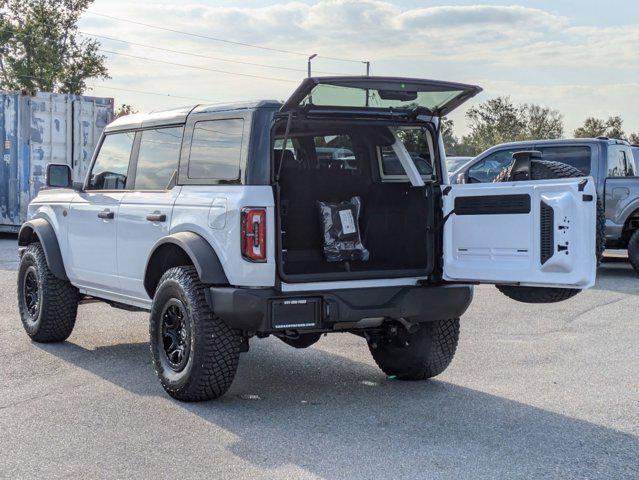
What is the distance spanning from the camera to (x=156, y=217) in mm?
6309

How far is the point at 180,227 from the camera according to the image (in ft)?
19.9

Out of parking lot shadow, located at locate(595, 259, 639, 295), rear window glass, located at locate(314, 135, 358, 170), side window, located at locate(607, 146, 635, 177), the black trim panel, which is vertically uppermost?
side window, located at locate(607, 146, 635, 177)

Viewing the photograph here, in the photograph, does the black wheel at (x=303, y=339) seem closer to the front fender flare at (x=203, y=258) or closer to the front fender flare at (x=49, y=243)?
the front fender flare at (x=203, y=258)

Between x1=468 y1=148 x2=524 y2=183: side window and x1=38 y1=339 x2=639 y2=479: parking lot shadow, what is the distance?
7273 mm

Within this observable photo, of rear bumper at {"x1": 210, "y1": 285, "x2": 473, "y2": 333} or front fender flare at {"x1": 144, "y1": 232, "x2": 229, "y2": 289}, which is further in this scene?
Result: front fender flare at {"x1": 144, "y1": 232, "x2": 229, "y2": 289}

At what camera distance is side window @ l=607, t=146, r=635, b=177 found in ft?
43.6

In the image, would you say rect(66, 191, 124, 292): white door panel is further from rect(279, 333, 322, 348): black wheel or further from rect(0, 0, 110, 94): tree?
rect(0, 0, 110, 94): tree

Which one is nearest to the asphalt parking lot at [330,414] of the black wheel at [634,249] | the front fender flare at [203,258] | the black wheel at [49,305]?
the black wheel at [49,305]

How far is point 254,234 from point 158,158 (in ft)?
5.14

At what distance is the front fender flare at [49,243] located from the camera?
7.77 m

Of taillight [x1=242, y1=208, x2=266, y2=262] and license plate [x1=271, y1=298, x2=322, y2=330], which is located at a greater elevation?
taillight [x1=242, y1=208, x2=266, y2=262]

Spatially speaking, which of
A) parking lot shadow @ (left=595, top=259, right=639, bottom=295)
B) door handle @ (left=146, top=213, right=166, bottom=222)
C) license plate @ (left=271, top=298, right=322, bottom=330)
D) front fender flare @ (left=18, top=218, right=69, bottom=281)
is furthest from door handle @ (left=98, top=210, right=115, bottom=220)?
parking lot shadow @ (left=595, top=259, right=639, bottom=295)

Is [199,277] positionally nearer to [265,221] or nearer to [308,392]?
[265,221]

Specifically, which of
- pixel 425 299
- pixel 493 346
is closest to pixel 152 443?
pixel 425 299
